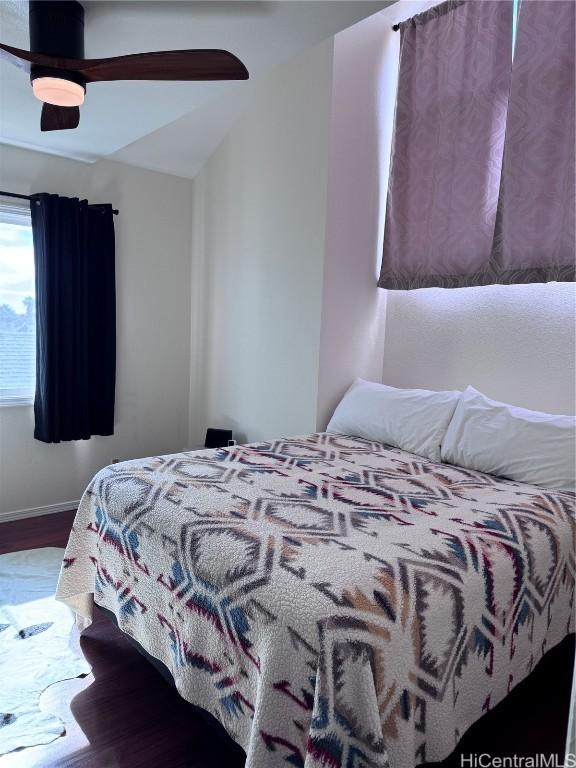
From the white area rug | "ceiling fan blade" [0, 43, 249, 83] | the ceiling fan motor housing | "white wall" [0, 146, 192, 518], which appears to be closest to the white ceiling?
the ceiling fan motor housing

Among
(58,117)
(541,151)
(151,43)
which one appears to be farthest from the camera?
(541,151)

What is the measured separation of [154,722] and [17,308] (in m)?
2.66

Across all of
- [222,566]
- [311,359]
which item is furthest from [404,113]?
[222,566]

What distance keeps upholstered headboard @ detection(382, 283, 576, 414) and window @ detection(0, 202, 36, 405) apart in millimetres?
2369

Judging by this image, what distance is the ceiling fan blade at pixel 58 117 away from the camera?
2.14m

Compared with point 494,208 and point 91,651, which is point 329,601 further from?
point 494,208

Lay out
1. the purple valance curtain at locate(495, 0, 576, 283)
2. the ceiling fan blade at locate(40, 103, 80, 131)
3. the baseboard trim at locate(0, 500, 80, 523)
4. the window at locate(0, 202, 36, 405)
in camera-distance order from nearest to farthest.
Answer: the ceiling fan blade at locate(40, 103, 80, 131), the purple valance curtain at locate(495, 0, 576, 283), the window at locate(0, 202, 36, 405), the baseboard trim at locate(0, 500, 80, 523)

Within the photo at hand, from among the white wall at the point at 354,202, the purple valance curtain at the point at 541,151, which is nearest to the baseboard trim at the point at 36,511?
the white wall at the point at 354,202

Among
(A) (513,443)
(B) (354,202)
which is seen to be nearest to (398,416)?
(A) (513,443)

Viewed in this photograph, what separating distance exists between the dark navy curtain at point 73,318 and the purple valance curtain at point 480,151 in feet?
6.32

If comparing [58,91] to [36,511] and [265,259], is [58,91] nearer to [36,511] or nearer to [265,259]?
[265,259]

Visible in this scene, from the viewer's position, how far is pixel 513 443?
7.47 ft

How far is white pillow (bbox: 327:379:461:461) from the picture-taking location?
2617 millimetres

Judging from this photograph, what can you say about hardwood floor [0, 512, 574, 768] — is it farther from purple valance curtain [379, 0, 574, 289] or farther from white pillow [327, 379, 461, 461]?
purple valance curtain [379, 0, 574, 289]
